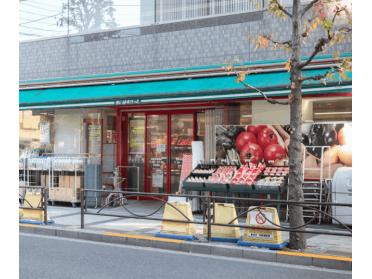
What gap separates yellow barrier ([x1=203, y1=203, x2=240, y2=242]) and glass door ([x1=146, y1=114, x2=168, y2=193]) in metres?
6.06

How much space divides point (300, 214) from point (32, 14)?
13.7m

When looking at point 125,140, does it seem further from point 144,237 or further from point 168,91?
point 144,237

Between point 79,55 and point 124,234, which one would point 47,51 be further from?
point 124,234

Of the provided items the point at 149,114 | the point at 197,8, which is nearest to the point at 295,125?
the point at 197,8

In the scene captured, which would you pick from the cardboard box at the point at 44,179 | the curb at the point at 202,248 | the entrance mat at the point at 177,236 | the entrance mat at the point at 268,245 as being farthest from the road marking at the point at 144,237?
the cardboard box at the point at 44,179

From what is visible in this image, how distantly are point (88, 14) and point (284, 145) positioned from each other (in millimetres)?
8727

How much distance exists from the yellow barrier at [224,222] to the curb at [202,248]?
0.44 m

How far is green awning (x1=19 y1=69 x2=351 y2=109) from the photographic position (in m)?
11.7

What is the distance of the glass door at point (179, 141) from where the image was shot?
15.0 meters

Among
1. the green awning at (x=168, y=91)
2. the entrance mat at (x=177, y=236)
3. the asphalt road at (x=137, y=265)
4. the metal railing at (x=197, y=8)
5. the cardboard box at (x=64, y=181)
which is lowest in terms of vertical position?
the asphalt road at (x=137, y=265)

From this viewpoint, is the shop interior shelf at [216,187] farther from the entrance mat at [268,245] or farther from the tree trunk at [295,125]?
the tree trunk at [295,125]

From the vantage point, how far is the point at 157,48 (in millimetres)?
15312

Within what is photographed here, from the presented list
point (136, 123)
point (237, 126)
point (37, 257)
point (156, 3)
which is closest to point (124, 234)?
point (37, 257)

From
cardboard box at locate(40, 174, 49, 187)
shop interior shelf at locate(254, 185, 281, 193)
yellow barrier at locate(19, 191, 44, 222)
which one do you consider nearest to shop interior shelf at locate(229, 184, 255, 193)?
shop interior shelf at locate(254, 185, 281, 193)
